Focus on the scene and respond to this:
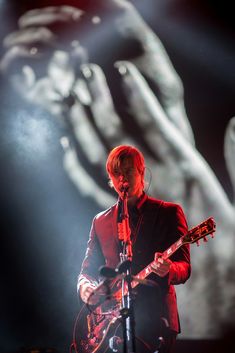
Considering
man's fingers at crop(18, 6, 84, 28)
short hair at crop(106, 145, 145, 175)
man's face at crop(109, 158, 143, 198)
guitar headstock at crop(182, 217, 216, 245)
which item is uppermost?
man's fingers at crop(18, 6, 84, 28)

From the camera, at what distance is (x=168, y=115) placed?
4.19 metres

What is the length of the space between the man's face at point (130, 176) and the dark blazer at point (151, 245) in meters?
0.08

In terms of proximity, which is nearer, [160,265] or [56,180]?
[160,265]

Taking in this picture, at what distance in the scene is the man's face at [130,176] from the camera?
11.5 ft

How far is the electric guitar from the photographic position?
120 inches

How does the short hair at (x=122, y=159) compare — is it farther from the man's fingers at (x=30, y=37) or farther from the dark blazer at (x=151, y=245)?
the man's fingers at (x=30, y=37)

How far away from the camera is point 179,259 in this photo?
10.7 ft

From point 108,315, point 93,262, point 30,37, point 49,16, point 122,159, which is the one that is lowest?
point 108,315

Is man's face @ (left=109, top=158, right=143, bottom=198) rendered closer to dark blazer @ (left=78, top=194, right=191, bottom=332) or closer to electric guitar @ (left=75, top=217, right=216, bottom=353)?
dark blazer @ (left=78, top=194, right=191, bottom=332)

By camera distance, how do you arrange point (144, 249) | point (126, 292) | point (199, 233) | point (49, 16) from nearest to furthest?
point (126, 292) < point (199, 233) < point (144, 249) < point (49, 16)

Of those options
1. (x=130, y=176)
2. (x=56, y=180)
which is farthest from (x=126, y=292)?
(x=56, y=180)

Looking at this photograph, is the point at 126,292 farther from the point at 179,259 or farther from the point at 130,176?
the point at 130,176

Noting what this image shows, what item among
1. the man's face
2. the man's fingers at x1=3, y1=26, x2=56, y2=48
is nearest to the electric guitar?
the man's face

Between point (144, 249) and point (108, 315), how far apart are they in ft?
1.55
